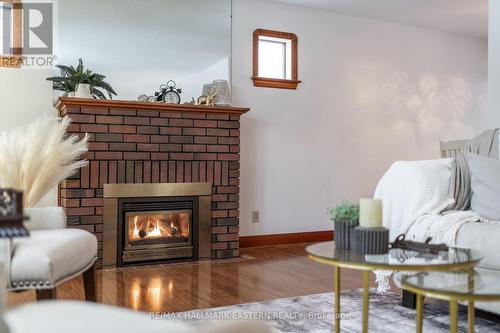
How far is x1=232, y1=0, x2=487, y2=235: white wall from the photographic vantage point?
462cm

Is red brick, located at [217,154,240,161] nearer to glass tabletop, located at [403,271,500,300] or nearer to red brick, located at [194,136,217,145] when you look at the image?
red brick, located at [194,136,217,145]

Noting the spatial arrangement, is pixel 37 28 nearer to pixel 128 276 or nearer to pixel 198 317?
pixel 128 276

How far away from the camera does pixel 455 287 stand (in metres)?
1.53

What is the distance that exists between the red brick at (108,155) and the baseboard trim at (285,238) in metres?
1.41

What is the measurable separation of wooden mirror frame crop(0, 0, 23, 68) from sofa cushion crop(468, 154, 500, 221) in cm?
320

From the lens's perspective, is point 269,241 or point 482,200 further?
point 269,241

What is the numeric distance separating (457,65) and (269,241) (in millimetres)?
3222

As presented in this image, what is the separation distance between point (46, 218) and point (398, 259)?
1.54 meters

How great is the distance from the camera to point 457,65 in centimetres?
583

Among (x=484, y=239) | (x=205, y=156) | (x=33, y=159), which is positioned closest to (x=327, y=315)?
(x=484, y=239)

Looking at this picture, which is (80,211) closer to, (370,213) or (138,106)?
(138,106)

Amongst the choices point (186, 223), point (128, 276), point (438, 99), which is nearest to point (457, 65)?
point (438, 99)

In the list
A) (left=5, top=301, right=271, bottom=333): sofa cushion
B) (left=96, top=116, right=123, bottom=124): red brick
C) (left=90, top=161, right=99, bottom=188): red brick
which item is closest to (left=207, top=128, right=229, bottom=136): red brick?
(left=96, top=116, right=123, bottom=124): red brick

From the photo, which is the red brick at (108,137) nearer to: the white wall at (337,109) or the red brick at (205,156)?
the red brick at (205,156)
